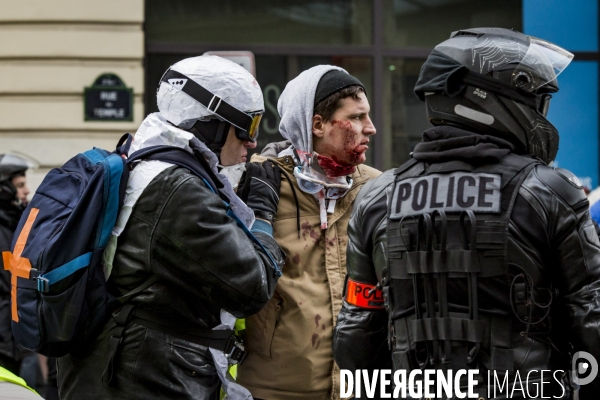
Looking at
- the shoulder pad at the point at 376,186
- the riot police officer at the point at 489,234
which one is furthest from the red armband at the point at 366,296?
the shoulder pad at the point at 376,186

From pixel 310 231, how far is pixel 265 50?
6226 millimetres

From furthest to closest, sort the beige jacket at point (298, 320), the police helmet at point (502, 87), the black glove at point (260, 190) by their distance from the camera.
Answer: the beige jacket at point (298, 320) < the black glove at point (260, 190) < the police helmet at point (502, 87)

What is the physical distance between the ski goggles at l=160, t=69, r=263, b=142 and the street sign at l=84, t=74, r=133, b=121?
6.04m

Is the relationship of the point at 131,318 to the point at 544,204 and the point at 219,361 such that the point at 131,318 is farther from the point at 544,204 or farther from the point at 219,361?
the point at 544,204

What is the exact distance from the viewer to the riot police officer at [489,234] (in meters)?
2.76

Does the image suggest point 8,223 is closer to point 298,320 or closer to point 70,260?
point 298,320

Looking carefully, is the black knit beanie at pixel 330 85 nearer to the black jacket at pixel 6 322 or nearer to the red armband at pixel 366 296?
the red armband at pixel 366 296

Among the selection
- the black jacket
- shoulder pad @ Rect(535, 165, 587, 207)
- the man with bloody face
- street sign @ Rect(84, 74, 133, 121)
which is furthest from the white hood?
street sign @ Rect(84, 74, 133, 121)

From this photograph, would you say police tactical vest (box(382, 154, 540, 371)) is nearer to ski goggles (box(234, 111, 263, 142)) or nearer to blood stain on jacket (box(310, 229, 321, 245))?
ski goggles (box(234, 111, 263, 142))

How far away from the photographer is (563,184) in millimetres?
2779

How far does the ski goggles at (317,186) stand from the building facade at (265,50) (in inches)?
226

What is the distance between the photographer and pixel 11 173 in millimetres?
7711

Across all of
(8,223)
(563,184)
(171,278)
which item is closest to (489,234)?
(563,184)

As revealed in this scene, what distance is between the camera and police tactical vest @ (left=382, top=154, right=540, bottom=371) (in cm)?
279
